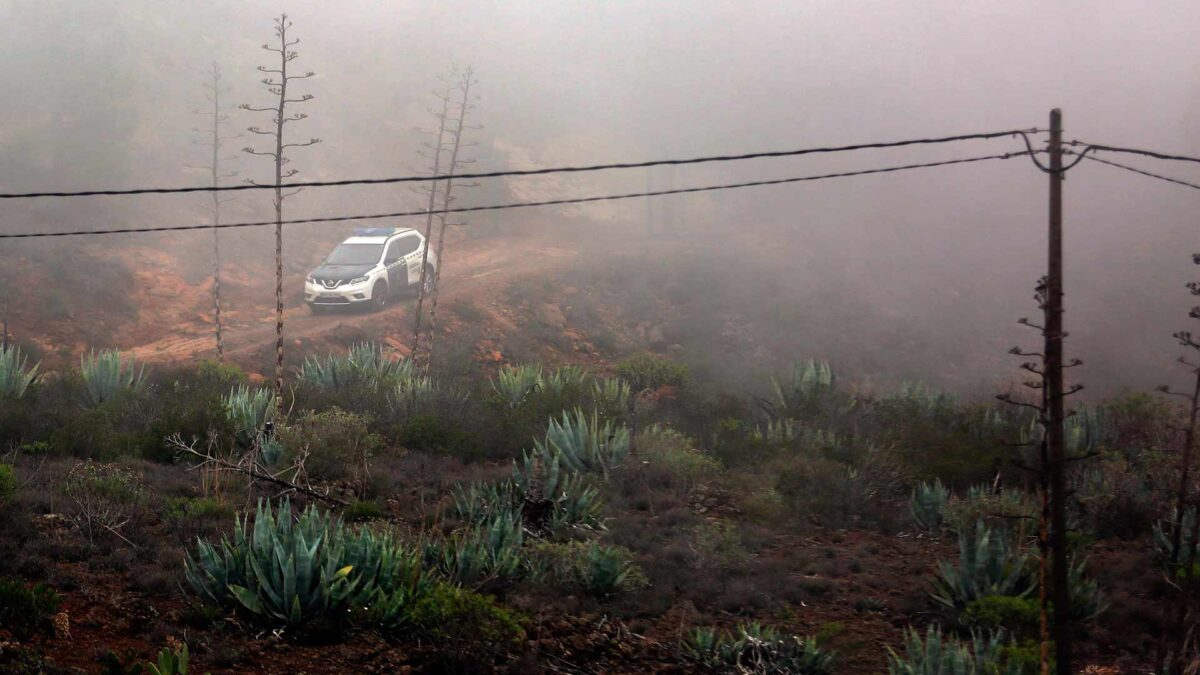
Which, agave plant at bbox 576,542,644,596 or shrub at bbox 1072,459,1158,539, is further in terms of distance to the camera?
shrub at bbox 1072,459,1158,539

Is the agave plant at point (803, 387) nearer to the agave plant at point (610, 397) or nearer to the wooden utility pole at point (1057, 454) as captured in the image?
the agave plant at point (610, 397)

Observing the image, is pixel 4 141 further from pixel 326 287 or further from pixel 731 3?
pixel 731 3

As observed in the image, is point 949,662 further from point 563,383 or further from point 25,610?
point 563,383

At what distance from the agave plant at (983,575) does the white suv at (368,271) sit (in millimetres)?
20395

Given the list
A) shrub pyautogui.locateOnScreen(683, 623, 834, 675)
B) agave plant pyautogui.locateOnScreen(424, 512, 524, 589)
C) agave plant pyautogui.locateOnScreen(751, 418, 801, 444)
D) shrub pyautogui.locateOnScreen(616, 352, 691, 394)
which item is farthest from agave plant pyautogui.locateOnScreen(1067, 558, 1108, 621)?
shrub pyautogui.locateOnScreen(616, 352, 691, 394)

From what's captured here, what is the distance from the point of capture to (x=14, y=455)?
39.1ft

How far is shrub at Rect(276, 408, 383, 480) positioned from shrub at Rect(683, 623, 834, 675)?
206 inches

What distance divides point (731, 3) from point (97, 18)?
48031mm

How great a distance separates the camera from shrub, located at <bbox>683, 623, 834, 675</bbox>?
8.20 metres

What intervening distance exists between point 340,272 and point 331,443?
15.9 m

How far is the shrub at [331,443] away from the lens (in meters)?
12.5

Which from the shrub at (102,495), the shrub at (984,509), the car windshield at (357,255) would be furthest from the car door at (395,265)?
the shrub at (984,509)

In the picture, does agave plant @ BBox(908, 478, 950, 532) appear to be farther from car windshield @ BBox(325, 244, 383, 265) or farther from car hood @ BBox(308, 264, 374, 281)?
car windshield @ BBox(325, 244, 383, 265)

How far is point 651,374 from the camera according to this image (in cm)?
2341
